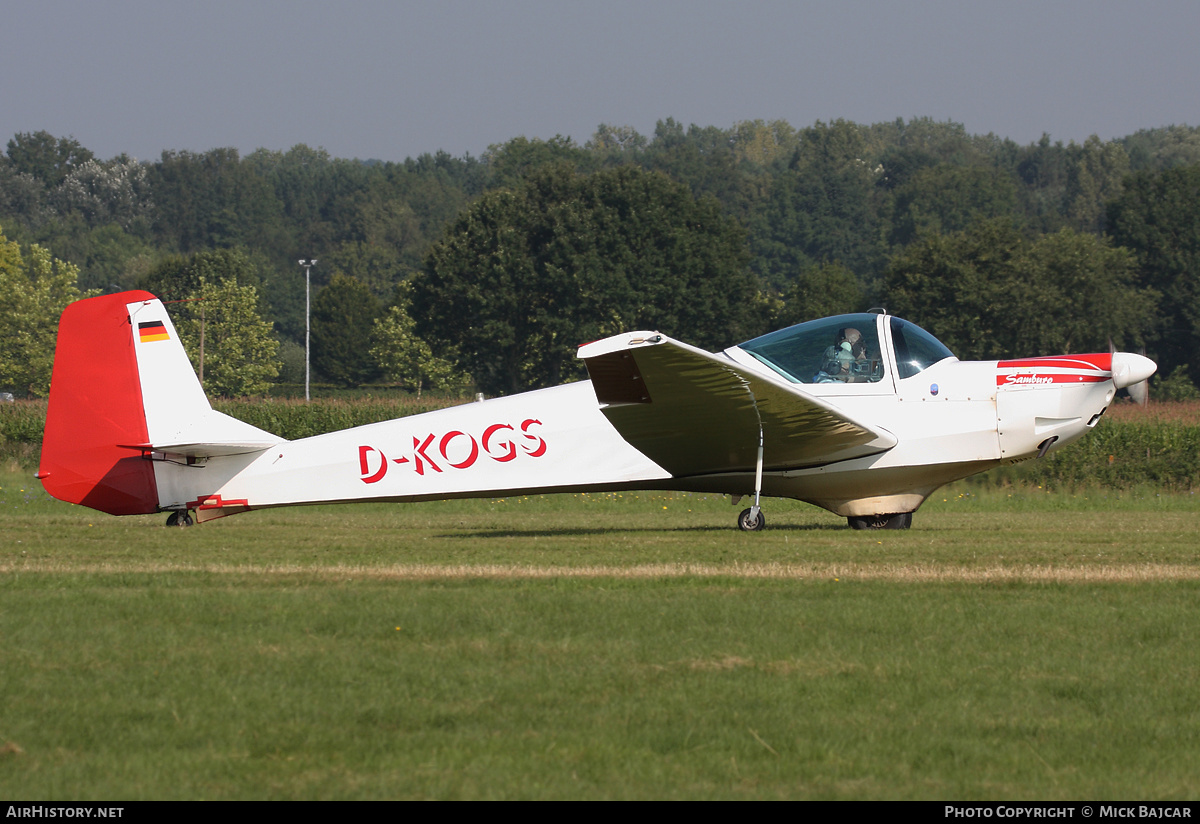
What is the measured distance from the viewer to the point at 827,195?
122250 millimetres

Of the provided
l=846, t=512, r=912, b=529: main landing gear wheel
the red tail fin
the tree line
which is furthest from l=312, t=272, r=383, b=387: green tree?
l=846, t=512, r=912, b=529: main landing gear wheel

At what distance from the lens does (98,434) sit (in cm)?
1245

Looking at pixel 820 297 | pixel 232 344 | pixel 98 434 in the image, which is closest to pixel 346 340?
pixel 232 344

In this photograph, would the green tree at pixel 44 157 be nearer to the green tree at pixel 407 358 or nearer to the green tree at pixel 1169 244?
the green tree at pixel 407 358

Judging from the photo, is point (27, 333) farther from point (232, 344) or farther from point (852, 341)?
point (852, 341)

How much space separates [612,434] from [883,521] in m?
3.03

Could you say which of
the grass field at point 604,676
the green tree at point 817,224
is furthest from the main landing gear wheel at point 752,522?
the green tree at point 817,224

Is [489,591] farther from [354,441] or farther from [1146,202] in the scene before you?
[1146,202]

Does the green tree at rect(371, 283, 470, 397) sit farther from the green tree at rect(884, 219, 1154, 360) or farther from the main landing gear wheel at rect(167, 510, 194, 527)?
the main landing gear wheel at rect(167, 510, 194, 527)

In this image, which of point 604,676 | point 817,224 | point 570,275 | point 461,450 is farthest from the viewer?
point 817,224

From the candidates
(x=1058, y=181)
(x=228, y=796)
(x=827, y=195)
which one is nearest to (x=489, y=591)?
(x=228, y=796)

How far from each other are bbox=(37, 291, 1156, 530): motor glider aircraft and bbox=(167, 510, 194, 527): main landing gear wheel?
0.01m

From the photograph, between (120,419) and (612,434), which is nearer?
(612,434)

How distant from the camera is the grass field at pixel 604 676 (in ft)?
12.7
